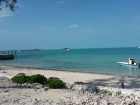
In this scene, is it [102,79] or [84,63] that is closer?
[102,79]

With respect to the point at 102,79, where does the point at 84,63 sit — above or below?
above

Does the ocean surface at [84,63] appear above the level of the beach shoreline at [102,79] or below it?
above

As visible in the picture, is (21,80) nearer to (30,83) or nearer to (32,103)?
A: (30,83)

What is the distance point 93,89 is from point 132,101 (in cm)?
240

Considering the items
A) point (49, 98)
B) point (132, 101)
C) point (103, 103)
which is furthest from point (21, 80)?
point (132, 101)

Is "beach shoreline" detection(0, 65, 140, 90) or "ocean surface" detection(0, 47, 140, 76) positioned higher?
"ocean surface" detection(0, 47, 140, 76)

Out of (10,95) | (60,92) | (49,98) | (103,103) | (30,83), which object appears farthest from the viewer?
(30,83)

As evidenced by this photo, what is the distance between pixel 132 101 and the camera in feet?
20.1

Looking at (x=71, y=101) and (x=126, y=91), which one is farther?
(x=126, y=91)

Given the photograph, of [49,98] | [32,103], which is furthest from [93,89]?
[32,103]

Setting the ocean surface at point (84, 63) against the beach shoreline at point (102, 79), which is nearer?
the beach shoreline at point (102, 79)

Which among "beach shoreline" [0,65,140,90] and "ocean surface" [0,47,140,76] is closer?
"beach shoreline" [0,65,140,90]

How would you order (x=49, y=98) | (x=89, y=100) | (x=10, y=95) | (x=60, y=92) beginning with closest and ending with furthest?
(x=89, y=100), (x=49, y=98), (x=10, y=95), (x=60, y=92)

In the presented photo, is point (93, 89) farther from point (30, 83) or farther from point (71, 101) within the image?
point (30, 83)
